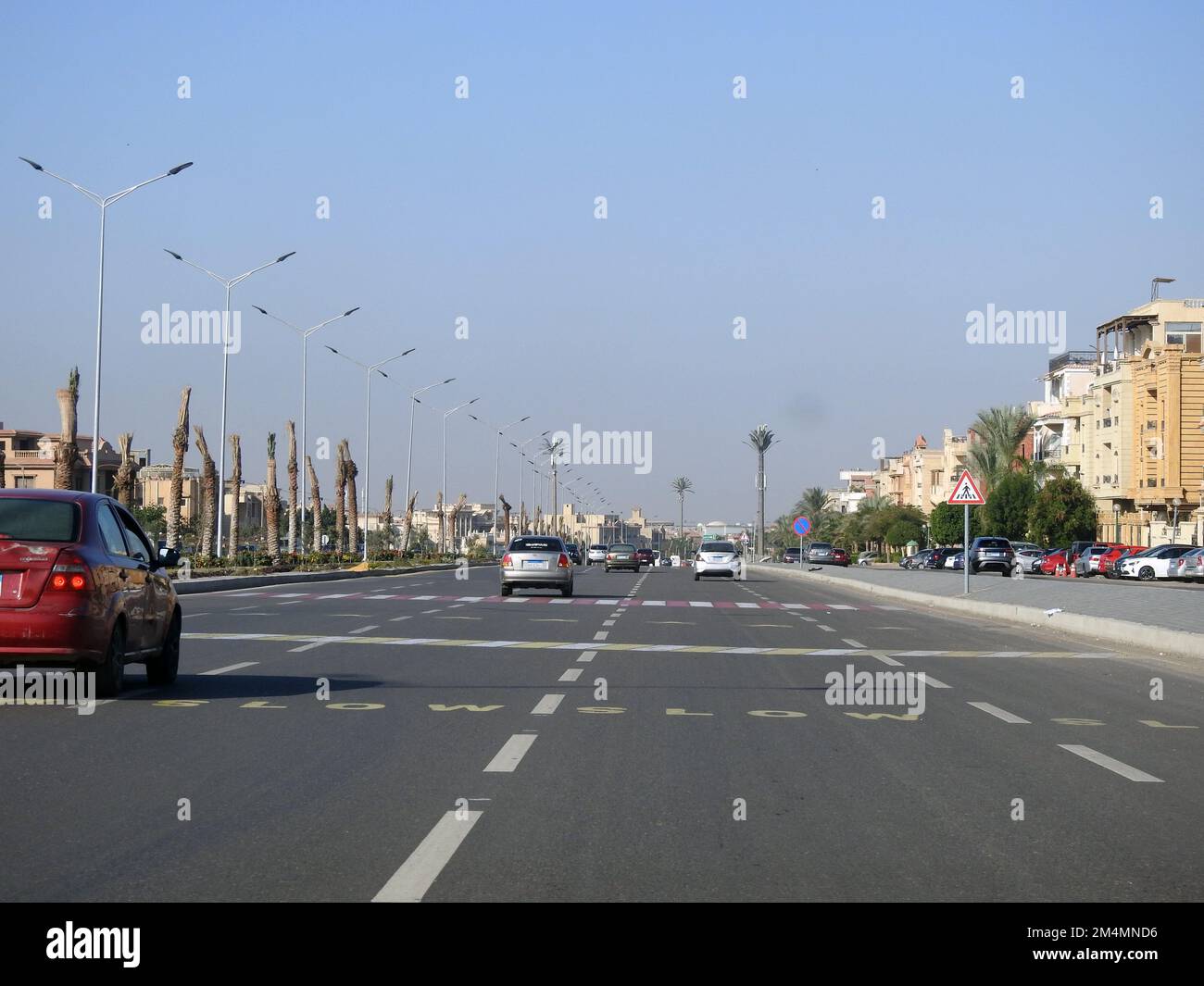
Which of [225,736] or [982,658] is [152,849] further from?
[982,658]

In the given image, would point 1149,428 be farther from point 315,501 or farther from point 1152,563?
point 315,501

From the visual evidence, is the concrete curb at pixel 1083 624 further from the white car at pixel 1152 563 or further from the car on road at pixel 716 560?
the white car at pixel 1152 563

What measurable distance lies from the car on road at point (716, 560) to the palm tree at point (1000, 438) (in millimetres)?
46359

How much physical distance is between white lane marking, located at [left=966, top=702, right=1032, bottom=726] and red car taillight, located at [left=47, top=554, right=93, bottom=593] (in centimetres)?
761

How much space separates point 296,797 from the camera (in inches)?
314

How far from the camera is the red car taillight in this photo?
1144 centimetres

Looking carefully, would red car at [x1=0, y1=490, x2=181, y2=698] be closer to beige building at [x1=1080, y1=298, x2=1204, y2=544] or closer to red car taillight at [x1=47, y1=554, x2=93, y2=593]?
red car taillight at [x1=47, y1=554, x2=93, y2=593]

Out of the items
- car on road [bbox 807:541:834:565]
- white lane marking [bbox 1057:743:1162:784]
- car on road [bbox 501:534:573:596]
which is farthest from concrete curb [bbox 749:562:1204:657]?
car on road [bbox 807:541:834:565]

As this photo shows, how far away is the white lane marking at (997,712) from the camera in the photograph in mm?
11984

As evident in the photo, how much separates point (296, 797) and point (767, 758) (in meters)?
3.29

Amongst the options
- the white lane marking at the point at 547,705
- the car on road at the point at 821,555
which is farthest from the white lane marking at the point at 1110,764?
the car on road at the point at 821,555

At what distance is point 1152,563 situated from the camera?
55.4 m

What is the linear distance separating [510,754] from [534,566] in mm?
27422
